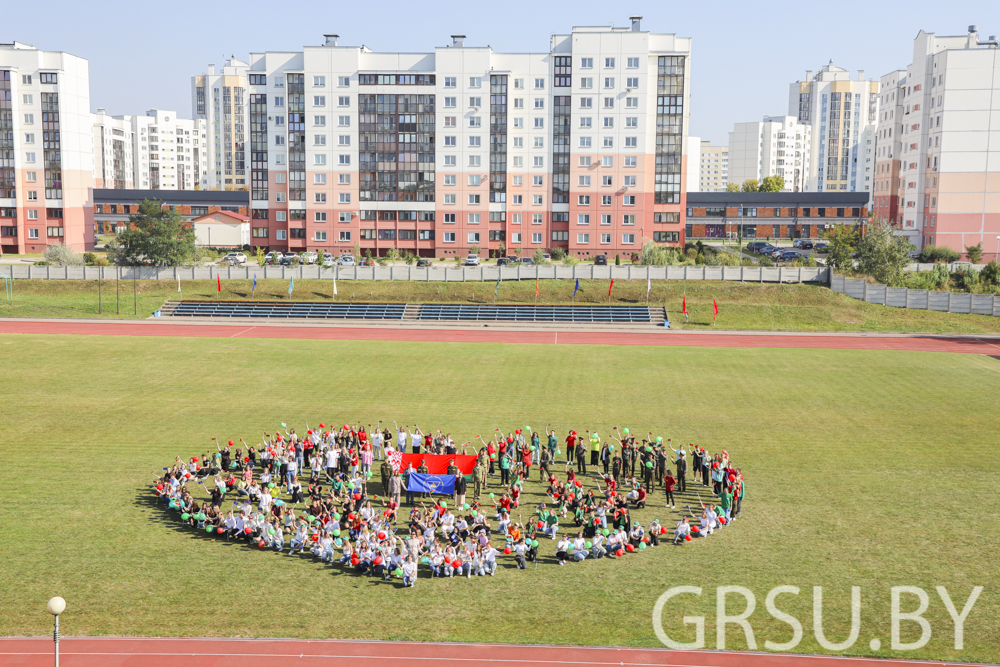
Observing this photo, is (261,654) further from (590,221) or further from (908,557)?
(590,221)

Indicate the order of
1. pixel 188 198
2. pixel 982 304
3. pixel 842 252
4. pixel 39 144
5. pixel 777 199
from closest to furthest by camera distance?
pixel 982 304, pixel 842 252, pixel 39 144, pixel 188 198, pixel 777 199

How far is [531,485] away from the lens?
27.6 metres

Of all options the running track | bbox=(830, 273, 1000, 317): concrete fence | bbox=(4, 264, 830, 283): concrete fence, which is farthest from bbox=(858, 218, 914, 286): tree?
the running track

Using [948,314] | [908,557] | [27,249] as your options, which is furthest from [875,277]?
[27,249]

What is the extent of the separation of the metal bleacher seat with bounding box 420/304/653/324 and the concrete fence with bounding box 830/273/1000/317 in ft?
60.7

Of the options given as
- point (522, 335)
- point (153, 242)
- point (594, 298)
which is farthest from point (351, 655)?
point (153, 242)

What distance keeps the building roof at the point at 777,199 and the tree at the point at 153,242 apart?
86855mm

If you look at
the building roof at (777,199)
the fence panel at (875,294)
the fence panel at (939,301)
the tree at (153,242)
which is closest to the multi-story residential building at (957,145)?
the building roof at (777,199)

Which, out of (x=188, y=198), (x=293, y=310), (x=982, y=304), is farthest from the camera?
(x=188, y=198)

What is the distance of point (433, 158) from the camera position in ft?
322

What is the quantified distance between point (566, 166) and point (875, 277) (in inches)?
1518

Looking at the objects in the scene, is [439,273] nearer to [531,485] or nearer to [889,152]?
[531,485]

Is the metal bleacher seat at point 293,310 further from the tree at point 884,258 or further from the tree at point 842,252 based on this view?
the tree at point 884,258

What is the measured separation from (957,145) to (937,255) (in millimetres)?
15691
